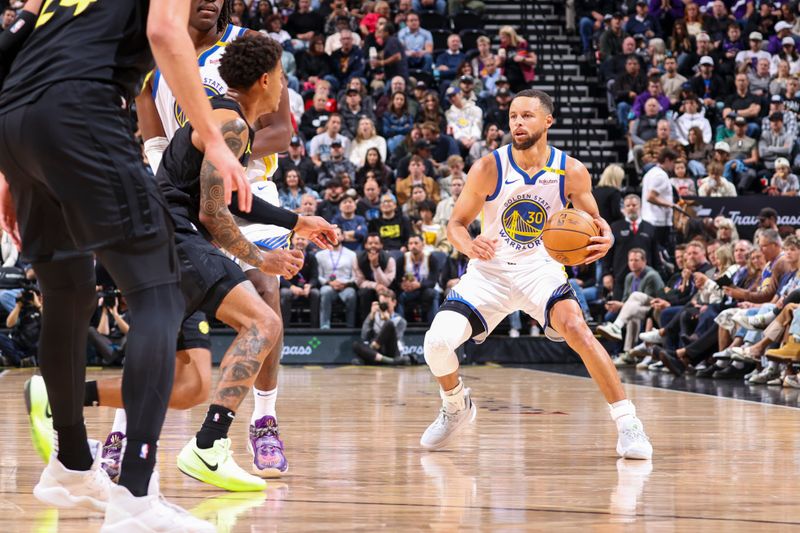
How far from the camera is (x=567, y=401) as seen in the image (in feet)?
26.6

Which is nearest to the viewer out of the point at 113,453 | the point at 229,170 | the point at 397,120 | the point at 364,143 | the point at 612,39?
the point at 229,170

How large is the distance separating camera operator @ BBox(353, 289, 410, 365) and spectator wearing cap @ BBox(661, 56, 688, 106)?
6711mm

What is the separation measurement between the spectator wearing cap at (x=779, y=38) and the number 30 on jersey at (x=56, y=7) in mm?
16549

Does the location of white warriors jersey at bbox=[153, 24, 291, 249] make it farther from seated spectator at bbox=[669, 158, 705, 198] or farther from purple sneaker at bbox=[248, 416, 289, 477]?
seated spectator at bbox=[669, 158, 705, 198]

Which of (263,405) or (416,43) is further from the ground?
(263,405)

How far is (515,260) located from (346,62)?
11.5 m

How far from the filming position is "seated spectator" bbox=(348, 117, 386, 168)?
14.9 m

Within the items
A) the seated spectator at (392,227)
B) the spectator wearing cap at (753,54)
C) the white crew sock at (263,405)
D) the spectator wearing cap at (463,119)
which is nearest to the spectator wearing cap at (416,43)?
the spectator wearing cap at (463,119)

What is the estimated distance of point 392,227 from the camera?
535 inches

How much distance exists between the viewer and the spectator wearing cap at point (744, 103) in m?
16.5

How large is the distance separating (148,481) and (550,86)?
15.8m

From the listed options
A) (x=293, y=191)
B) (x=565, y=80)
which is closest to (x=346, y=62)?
(x=293, y=191)

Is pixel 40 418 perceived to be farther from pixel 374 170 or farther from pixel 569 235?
pixel 374 170

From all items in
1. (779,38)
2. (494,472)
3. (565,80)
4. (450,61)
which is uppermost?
(494,472)
